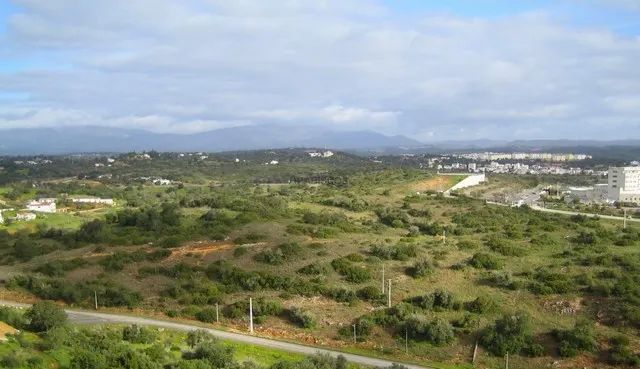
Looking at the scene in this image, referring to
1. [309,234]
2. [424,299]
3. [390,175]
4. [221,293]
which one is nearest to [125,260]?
[221,293]

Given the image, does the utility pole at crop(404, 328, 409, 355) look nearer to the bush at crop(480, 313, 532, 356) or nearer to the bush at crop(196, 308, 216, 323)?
the bush at crop(480, 313, 532, 356)

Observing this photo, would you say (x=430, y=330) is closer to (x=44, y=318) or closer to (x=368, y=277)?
(x=368, y=277)

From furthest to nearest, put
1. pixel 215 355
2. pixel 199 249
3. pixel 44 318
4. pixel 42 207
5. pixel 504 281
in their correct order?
pixel 42 207
pixel 199 249
pixel 504 281
pixel 44 318
pixel 215 355

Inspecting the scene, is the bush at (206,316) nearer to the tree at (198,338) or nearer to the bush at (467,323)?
the tree at (198,338)

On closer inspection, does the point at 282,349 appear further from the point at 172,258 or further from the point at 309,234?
the point at 309,234

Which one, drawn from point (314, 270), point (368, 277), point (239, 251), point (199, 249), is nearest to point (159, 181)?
point (199, 249)

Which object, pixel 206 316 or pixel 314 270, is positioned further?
pixel 314 270

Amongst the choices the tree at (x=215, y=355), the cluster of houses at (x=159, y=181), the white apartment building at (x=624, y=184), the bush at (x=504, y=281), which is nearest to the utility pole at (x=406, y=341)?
the bush at (x=504, y=281)

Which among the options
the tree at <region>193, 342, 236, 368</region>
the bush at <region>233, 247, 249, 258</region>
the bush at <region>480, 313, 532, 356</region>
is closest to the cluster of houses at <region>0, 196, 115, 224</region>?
the bush at <region>233, 247, 249, 258</region>
